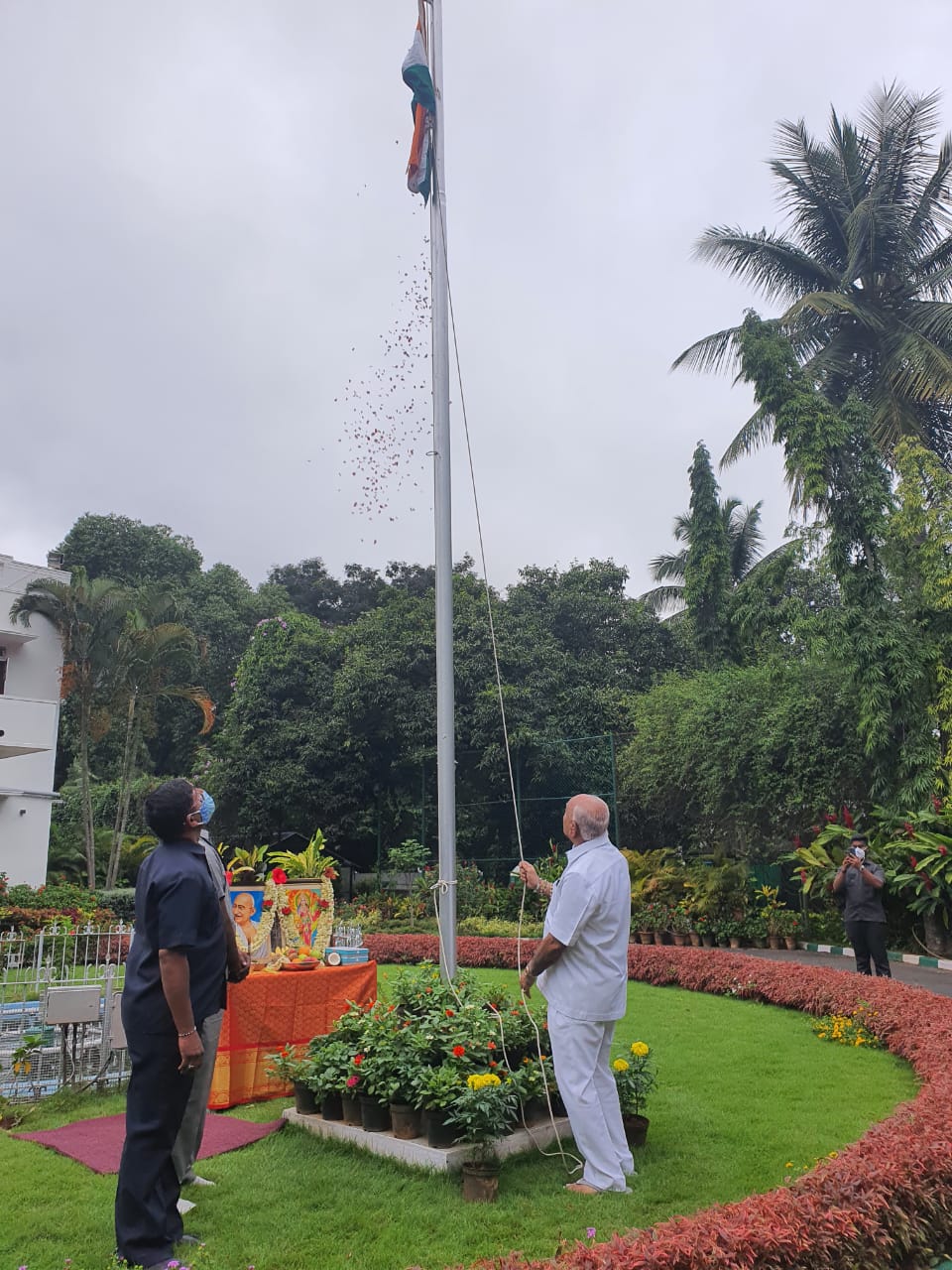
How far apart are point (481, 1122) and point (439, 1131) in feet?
0.96

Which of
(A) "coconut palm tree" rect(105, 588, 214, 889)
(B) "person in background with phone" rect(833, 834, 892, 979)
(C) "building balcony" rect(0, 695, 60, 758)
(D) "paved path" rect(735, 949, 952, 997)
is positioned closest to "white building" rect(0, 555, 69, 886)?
(C) "building balcony" rect(0, 695, 60, 758)

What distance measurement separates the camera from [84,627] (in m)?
23.5

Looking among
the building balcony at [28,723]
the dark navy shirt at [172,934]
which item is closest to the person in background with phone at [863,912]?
the dark navy shirt at [172,934]

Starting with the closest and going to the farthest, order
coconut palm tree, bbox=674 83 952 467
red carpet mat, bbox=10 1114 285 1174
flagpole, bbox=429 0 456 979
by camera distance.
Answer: red carpet mat, bbox=10 1114 285 1174, flagpole, bbox=429 0 456 979, coconut palm tree, bbox=674 83 952 467

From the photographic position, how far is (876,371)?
68.4ft

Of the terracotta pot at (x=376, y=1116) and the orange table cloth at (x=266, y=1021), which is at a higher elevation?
the orange table cloth at (x=266, y=1021)

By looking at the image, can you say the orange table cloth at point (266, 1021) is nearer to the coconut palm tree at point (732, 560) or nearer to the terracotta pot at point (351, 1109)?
the terracotta pot at point (351, 1109)

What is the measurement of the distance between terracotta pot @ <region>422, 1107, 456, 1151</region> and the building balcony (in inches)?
740

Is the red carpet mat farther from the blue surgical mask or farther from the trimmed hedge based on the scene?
the trimmed hedge

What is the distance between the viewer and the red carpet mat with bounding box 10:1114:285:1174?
5137 mm

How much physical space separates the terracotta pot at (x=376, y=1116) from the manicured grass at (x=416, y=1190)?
0.15m

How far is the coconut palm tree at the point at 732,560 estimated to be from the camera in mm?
30531

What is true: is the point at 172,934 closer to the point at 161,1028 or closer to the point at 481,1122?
the point at 161,1028

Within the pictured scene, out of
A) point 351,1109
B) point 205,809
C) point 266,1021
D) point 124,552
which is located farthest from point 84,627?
point 205,809
